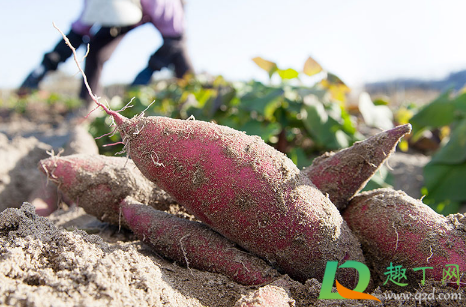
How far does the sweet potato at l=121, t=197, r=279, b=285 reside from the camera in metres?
0.96

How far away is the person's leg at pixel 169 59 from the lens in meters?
4.66

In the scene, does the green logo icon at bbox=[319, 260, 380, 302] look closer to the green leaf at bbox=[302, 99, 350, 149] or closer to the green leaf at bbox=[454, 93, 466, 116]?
the green leaf at bbox=[302, 99, 350, 149]

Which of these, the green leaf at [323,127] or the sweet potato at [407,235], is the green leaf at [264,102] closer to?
the green leaf at [323,127]

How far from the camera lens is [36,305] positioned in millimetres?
609

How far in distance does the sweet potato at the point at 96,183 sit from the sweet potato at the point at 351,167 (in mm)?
620

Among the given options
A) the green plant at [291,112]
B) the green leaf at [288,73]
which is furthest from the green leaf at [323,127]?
the green leaf at [288,73]

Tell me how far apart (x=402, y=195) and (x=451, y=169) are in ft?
4.00

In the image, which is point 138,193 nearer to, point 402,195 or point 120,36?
point 402,195

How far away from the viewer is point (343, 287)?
3.03ft

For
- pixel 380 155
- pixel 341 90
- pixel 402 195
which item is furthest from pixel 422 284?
pixel 341 90

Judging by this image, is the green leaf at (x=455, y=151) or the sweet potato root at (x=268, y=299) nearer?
the sweet potato root at (x=268, y=299)

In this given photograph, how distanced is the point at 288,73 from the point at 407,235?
1766mm

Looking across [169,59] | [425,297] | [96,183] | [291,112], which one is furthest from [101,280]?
[169,59]

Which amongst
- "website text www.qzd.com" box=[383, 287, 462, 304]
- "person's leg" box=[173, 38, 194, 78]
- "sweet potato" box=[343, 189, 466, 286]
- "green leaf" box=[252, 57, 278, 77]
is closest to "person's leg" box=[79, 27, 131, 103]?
"person's leg" box=[173, 38, 194, 78]
